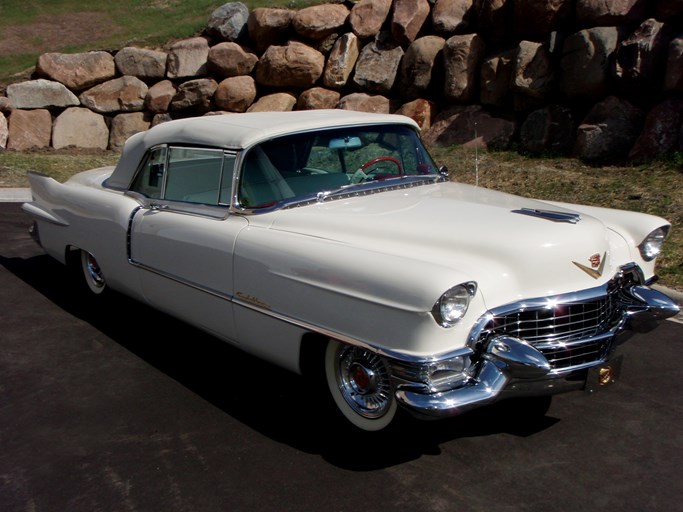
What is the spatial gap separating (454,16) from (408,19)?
741 mm

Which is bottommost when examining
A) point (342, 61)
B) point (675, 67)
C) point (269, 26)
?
point (342, 61)

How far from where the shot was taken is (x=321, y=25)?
12.7 m

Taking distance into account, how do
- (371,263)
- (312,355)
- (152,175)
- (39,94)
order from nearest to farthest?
(371,263) → (312,355) → (152,175) → (39,94)

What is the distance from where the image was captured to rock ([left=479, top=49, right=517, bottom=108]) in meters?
10.7

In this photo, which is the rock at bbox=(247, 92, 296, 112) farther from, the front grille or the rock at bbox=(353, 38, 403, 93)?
the front grille

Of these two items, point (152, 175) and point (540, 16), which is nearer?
point (152, 175)

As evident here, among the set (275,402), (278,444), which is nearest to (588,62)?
(275,402)

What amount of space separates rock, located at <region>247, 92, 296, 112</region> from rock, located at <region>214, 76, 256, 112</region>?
26cm

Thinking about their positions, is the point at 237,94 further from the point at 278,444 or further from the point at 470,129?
the point at 278,444

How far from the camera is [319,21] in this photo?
12688 millimetres

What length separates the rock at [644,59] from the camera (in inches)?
363

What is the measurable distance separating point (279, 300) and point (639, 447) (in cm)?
190

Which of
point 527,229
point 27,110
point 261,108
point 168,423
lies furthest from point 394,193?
point 27,110

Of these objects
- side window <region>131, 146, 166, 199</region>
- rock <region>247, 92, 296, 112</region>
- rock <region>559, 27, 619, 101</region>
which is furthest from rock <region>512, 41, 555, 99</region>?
side window <region>131, 146, 166, 199</region>
